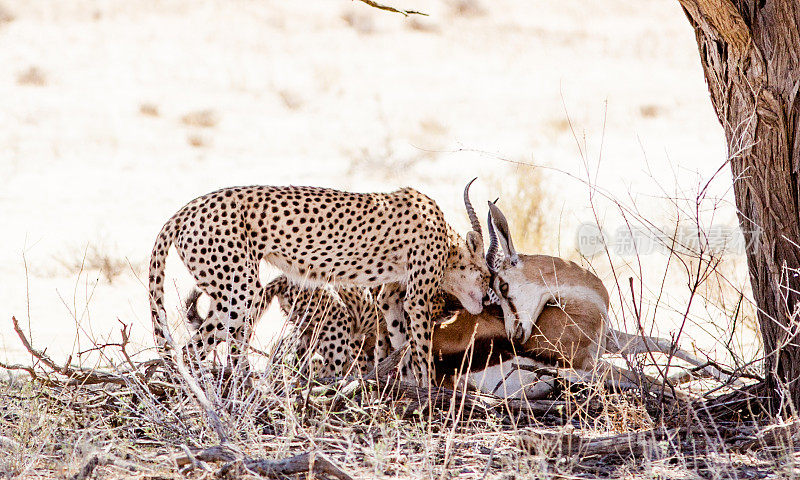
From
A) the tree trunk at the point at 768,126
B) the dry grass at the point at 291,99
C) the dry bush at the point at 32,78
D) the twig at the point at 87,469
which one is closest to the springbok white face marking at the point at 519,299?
the tree trunk at the point at 768,126

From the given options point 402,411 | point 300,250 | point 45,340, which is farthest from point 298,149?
point 402,411

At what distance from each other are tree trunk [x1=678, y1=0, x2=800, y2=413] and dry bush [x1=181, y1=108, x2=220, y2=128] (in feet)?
40.9

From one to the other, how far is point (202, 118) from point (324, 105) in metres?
2.10

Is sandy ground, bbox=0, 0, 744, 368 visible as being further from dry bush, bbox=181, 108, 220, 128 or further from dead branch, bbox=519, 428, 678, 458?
dead branch, bbox=519, 428, 678, 458

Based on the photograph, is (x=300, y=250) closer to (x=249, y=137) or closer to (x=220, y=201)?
(x=220, y=201)

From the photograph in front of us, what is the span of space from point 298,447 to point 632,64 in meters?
15.5

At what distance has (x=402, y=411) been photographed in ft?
16.0

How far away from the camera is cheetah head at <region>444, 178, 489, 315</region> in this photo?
632 cm

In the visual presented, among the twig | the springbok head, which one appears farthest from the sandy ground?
the twig

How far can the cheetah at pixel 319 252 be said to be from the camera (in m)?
5.64

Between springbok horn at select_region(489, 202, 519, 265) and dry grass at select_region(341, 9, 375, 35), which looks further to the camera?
dry grass at select_region(341, 9, 375, 35)

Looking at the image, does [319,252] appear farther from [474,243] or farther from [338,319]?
[474,243]

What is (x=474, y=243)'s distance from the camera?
6.44 m

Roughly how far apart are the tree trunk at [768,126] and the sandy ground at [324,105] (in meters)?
6.18
